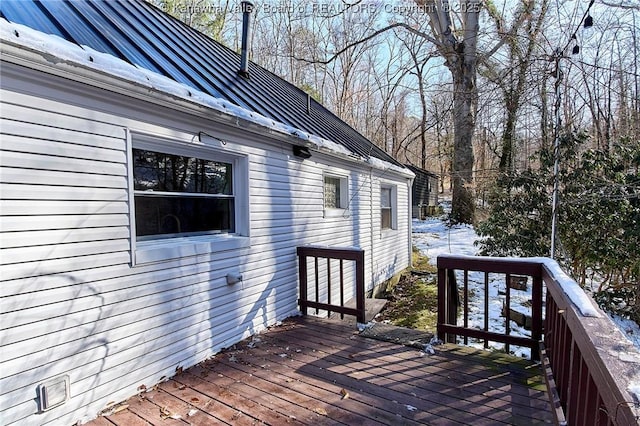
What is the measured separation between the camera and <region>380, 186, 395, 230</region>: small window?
317 inches

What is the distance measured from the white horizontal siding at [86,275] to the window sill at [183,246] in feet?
0.22

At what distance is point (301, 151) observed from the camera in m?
4.73

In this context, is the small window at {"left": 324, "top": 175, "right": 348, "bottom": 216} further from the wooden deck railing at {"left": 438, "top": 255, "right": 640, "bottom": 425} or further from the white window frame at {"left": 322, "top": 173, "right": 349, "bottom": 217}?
the wooden deck railing at {"left": 438, "top": 255, "right": 640, "bottom": 425}

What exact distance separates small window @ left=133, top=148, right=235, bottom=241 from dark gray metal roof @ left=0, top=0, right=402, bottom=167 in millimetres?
764

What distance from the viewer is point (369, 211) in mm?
7039

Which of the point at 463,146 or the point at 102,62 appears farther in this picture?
the point at 463,146

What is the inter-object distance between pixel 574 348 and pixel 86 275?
302cm

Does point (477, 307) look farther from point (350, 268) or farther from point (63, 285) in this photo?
point (63, 285)

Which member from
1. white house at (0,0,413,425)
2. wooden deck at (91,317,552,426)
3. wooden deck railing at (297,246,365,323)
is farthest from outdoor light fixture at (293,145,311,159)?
wooden deck at (91,317,552,426)

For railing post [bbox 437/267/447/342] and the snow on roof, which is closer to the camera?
the snow on roof

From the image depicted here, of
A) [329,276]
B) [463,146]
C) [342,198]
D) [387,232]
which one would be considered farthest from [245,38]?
[463,146]

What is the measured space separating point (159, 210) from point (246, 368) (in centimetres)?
159

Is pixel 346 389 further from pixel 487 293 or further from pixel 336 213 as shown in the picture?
pixel 336 213

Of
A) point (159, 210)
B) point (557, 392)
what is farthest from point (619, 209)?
point (159, 210)
